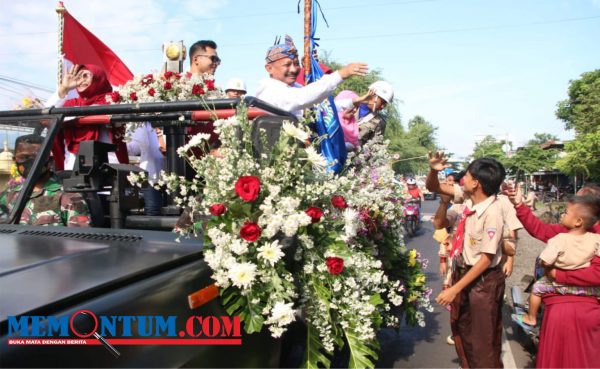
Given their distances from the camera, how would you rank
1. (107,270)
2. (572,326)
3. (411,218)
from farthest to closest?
(411,218) < (572,326) < (107,270)

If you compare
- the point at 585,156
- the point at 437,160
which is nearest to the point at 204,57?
the point at 437,160

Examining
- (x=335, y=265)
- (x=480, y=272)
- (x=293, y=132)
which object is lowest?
(x=480, y=272)

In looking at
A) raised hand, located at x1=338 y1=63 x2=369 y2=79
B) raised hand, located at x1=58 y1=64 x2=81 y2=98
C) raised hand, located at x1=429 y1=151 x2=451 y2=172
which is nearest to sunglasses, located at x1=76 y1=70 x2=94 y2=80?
raised hand, located at x1=58 y1=64 x2=81 y2=98

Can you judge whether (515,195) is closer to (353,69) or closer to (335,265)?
(353,69)

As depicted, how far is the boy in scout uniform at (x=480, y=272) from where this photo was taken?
3285 millimetres

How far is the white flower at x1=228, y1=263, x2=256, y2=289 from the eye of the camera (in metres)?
1.82

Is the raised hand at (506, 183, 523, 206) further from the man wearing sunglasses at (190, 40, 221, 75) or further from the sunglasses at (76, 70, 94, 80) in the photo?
the sunglasses at (76, 70, 94, 80)

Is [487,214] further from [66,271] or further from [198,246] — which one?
[66,271]

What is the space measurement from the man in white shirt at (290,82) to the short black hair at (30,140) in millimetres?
1593

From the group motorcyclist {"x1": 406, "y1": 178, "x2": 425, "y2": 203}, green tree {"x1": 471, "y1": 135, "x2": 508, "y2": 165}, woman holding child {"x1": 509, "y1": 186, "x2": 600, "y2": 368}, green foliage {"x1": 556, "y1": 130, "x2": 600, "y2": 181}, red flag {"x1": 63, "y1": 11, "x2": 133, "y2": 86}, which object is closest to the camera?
woman holding child {"x1": 509, "y1": 186, "x2": 600, "y2": 368}

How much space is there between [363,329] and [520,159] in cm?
4384

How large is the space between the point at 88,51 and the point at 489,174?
5.50 metres

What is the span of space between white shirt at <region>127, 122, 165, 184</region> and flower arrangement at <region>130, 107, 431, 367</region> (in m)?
1.27

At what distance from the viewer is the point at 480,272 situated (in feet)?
10.7
